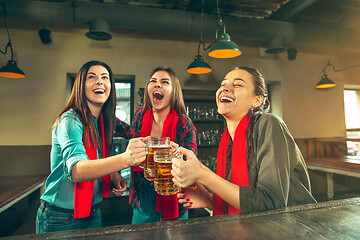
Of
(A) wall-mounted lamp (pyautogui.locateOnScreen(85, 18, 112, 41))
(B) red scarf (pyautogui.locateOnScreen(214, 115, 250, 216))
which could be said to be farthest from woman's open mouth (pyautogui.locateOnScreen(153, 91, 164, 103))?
(A) wall-mounted lamp (pyautogui.locateOnScreen(85, 18, 112, 41))

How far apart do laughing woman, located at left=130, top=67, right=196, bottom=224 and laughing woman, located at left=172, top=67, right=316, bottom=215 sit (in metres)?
0.37

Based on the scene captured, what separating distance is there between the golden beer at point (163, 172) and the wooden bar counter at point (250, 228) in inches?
7.8

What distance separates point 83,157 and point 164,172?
487 millimetres

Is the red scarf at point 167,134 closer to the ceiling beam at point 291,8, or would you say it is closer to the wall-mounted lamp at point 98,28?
the wall-mounted lamp at point 98,28

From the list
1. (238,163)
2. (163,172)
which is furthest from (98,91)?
(238,163)

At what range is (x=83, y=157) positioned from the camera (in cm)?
120

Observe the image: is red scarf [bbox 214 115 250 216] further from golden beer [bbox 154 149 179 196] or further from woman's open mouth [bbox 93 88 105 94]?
woman's open mouth [bbox 93 88 105 94]

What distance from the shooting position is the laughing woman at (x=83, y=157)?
1.15m

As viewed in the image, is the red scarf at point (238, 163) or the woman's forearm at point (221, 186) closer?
the woman's forearm at point (221, 186)

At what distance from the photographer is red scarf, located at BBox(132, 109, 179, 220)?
1548 mm

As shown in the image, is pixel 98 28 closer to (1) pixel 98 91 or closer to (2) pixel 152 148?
(1) pixel 98 91

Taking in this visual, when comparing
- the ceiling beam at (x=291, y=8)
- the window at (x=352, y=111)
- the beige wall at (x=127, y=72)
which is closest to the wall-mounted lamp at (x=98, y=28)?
the beige wall at (x=127, y=72)

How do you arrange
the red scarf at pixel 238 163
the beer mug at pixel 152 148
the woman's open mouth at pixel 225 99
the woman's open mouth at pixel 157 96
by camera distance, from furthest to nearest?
→ the woman's open mouth at pixel 157 96 < the woman's open mouth at pixel 225 99 < the red scarf at pixel 238 163 < the beer mug at pixel 152 148

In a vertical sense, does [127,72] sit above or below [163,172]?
above
